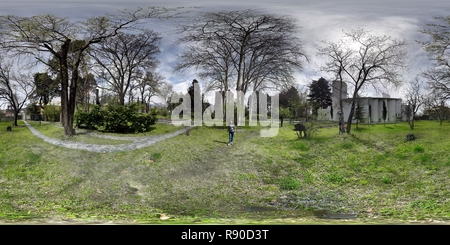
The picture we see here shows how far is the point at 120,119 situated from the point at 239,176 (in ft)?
5.79

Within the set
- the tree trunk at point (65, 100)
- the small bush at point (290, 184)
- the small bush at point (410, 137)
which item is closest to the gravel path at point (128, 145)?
the tree trunk at point (65, 100)

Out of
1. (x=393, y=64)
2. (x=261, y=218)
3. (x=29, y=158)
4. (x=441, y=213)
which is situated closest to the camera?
(x=261, y=218)

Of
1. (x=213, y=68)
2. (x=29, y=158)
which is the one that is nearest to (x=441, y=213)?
(x=213, y=68)

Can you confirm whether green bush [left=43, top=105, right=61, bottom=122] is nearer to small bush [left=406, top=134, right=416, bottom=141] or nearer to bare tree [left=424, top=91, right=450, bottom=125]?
small bush [left=406, top=134, right=416, bottom=141]

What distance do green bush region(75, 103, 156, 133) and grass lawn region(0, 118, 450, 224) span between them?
0.54 ft

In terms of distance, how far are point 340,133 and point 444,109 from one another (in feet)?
4.62

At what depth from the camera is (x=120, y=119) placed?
4.29 metres

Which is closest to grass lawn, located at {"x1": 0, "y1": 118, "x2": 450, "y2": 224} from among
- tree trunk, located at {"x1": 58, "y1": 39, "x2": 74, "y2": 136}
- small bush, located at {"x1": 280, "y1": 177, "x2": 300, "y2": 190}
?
small bush, located at {"x1": 280, "y1": 177, "x2": 300, "y2": 190}

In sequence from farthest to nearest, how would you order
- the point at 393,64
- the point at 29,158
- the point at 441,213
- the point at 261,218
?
the point at 29,158
the point at 393,64
the point at 441,213
the point at 261,218

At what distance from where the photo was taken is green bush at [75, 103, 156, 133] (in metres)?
4.17

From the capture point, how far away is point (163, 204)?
405 centimetres

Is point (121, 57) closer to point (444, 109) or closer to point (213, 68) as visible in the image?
point (213, 68)

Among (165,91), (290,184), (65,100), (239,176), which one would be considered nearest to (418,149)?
(290,184)

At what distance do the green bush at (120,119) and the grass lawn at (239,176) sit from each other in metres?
0.16
